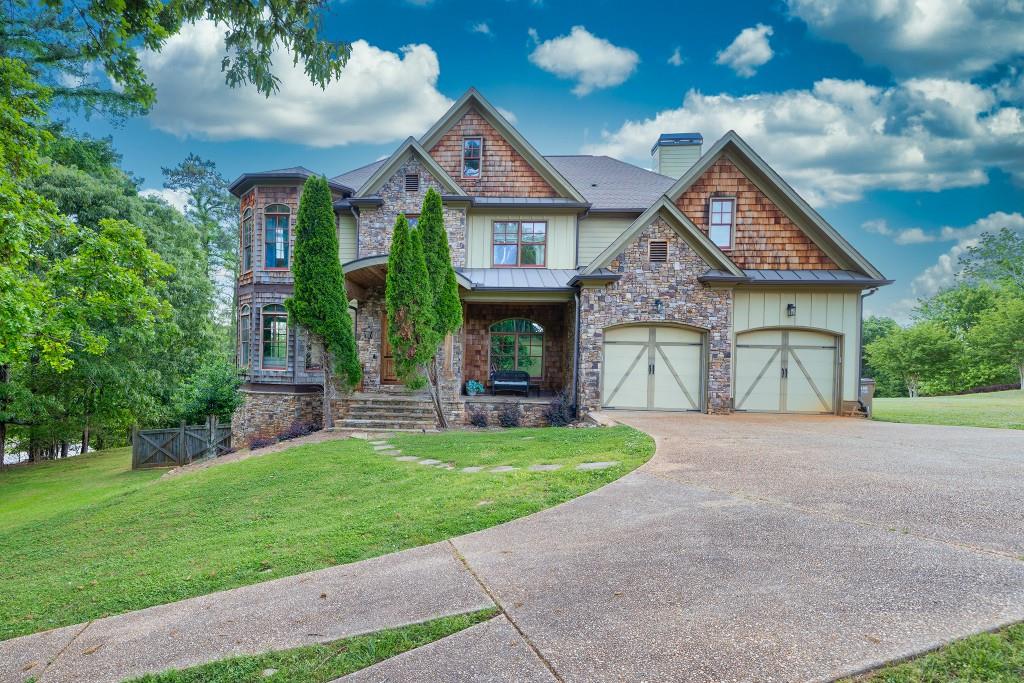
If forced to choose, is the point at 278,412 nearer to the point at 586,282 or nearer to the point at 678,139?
the point at 586,282

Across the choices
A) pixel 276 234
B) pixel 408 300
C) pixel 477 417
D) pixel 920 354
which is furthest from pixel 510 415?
pixel 920 354

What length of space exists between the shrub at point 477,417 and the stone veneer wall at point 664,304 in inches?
103

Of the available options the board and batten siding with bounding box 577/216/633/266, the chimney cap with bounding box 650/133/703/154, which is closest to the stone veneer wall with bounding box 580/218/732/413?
the board and batten siding with bounding box 577/216/633/266

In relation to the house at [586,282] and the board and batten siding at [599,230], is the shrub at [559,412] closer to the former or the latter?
the house at [586,282]

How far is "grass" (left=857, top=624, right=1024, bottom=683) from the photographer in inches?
81.0

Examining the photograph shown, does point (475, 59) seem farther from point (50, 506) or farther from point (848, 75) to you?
point (50, 506)

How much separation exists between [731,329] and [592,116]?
14.8 metres

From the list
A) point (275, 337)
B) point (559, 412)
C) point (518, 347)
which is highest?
point (275, 337)

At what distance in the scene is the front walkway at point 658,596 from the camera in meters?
2.34

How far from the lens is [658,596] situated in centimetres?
289

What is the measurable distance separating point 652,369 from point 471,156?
8.64 meters

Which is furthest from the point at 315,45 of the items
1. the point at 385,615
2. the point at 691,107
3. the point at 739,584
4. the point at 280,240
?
the point at 691,107

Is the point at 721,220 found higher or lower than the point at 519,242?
higher

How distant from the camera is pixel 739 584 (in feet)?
9.78
